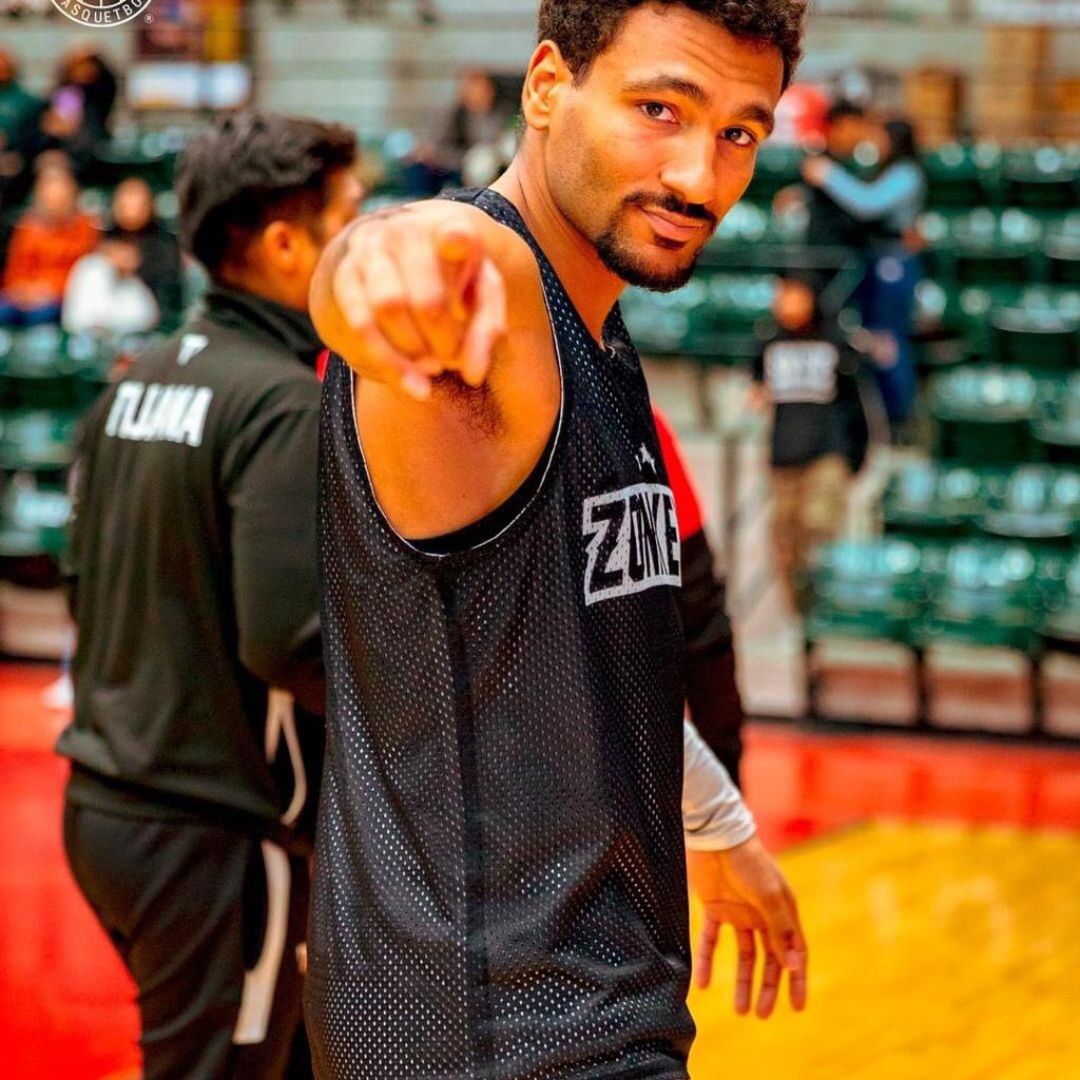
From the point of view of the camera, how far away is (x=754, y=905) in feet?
8.16

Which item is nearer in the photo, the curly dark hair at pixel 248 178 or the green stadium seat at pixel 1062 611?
the curly dark hair at pixel 248 178

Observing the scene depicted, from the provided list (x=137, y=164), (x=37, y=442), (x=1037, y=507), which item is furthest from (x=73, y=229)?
(x=1037, y=507)

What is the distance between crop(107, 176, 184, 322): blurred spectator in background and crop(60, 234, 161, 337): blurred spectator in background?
34 cm

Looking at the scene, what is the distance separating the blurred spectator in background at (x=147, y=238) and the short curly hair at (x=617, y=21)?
10.0 metres

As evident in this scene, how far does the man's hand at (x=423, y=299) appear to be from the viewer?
139 cm

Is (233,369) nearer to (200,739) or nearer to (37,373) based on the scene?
(200,739)

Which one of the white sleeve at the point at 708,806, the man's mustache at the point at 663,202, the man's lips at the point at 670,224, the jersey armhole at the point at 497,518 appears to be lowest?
the white sleeve at the point at 708,806

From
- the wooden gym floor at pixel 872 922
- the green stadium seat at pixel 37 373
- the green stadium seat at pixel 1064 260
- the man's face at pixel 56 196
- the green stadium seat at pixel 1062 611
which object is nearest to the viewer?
the wooden gym floor at pixel 872 922

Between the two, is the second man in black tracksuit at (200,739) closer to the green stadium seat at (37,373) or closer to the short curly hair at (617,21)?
the short curly hair at (617,21)

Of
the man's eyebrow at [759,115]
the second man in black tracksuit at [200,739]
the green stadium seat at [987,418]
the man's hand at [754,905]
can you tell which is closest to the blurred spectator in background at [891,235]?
the green stadium seat at [987,418]

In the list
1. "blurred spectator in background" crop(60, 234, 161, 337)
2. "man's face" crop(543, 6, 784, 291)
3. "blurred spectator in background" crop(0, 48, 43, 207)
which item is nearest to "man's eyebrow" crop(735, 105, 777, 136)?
"man's face" crop(543, 6, 784, 291)

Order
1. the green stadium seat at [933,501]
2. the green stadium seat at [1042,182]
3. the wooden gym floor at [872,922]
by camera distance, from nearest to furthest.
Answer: the wooden gym floor at [872,922]
the green stadium seat at [933,501]
the green stadium seat at [1042,182]

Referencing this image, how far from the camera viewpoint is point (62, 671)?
9.81 metres

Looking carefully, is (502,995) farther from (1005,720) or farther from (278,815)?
(1005,720)
